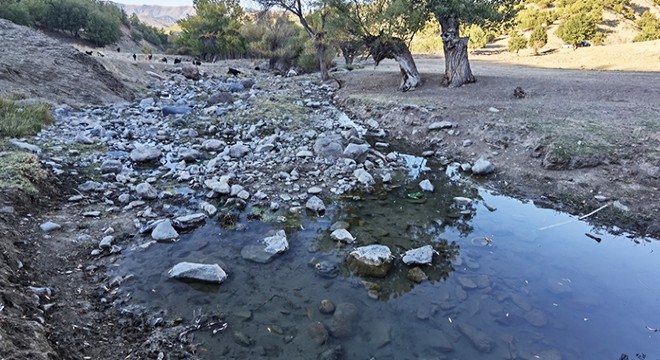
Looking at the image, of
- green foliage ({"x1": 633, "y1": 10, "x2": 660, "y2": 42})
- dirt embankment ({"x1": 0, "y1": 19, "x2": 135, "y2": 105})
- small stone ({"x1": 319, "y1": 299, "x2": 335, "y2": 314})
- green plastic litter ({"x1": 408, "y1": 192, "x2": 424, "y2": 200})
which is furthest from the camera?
green foliage ({"x1": 633, "y1": 10, "x2": 660, "y2": 42})

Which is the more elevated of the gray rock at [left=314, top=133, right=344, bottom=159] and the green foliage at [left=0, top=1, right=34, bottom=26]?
the green foliage at [left=0, top=1, right=34, bottom=26]

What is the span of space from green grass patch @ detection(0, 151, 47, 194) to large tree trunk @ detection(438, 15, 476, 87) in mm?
15066

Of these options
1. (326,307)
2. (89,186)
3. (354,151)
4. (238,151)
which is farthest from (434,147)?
(89,186)

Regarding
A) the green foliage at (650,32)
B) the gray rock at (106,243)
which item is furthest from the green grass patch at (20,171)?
the green foliage at (650,32)

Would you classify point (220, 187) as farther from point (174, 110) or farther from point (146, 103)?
point (146, 103)

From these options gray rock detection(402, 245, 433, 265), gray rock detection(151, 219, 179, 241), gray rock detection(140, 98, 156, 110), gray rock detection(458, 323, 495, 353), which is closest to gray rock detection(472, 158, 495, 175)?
gray rock detection(402, 245, 433, 265)

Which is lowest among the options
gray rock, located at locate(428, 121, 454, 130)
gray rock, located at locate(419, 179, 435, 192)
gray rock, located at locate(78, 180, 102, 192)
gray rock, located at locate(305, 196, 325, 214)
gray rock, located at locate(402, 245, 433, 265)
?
gray rock, located at locate(402, 245, 433, 265)

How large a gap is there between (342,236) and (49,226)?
14.4 ft

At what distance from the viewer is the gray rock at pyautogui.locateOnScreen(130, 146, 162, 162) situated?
855 cm

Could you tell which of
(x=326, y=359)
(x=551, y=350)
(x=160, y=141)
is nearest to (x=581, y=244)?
(x=551, y=350)

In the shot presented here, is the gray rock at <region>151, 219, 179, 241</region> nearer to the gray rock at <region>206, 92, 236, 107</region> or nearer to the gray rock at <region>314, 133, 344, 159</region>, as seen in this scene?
the gray rock at <region>314, 133, 344, 159</region>

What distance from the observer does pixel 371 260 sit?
4.91 m

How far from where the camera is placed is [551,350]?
3.66 metres

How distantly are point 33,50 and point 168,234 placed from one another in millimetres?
15722
